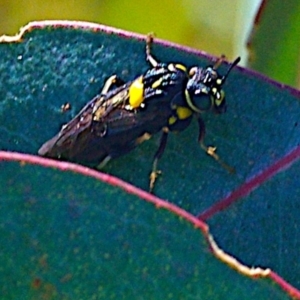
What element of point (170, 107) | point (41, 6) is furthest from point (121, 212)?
point (41, 6)

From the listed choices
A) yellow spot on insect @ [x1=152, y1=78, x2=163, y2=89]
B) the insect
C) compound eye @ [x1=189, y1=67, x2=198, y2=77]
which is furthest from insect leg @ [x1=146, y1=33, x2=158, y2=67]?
yellow spot on insect @ [x1=152, y1=78, x2=163, y2=89]

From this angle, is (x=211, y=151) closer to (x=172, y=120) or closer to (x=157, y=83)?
(x=172, y=120)

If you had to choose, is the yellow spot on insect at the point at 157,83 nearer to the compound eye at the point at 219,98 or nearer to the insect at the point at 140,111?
the insect at the point at 140,111

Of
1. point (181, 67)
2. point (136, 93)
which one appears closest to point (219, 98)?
point (181, 67)

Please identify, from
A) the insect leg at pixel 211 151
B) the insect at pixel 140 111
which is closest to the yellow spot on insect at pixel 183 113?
the insect at pixel 140 111

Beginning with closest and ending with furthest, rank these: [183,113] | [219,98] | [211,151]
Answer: [211,151]
[219,98]
[183,113]

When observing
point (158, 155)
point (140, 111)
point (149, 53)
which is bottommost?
point (140, 111)

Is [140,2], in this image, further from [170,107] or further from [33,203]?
[33,203]

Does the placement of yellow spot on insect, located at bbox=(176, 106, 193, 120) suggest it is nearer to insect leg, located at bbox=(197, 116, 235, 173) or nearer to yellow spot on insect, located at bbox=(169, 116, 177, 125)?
yellow spot on insect, located at bbox=(169, 116, 177, 125)
